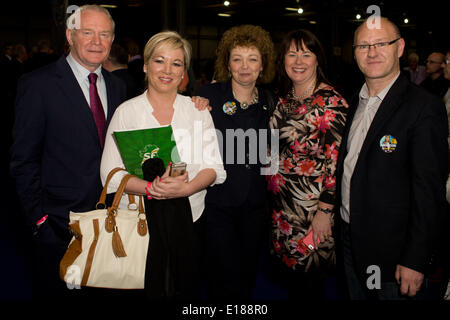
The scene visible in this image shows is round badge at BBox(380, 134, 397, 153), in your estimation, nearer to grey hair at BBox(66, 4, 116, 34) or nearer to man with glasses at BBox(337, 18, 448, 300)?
man with glasses at BBox(337, 18, 448, 300)

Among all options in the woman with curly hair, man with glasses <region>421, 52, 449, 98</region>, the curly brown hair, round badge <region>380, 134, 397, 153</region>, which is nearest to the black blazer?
the woman with curly hair

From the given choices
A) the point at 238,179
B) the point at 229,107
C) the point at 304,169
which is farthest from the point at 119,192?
the point at 304,169

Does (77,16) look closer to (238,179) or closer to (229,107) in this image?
(229,107)

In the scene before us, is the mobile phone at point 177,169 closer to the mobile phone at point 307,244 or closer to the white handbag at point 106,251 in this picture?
the white handbag at point 106,251

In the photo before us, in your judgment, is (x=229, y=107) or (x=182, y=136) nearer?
(x=182, y=136)

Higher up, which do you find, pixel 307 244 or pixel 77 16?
pixel 77 16

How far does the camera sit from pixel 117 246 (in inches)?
70.4

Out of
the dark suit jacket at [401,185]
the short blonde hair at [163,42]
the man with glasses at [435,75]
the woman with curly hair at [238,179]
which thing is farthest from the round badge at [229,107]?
the man with glasses at [435,75]

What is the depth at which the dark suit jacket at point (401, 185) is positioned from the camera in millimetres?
1639

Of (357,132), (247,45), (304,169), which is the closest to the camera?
(357,132)

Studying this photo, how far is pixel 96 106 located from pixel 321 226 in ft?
4.80

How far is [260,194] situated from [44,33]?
18.9m

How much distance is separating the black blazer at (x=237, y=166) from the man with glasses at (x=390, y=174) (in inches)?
23.9

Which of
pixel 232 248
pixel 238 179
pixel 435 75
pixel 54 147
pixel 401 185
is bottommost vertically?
pixel 232 248
